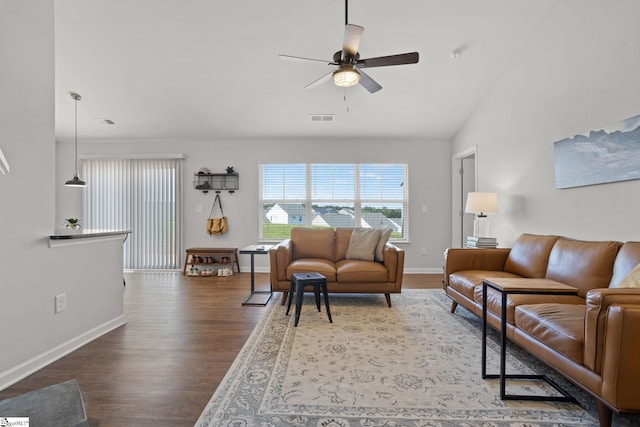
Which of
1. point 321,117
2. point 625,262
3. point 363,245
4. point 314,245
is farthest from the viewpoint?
point 321,117

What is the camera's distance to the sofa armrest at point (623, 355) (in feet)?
4.20

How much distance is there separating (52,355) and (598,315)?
11.2 ft

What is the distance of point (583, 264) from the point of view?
7.84ft

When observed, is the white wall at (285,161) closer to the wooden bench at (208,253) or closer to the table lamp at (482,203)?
the wooden bench at (208,253)

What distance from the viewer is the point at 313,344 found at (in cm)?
252

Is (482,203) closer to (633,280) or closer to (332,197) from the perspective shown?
(633,280)

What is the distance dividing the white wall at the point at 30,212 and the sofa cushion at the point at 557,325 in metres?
3.32

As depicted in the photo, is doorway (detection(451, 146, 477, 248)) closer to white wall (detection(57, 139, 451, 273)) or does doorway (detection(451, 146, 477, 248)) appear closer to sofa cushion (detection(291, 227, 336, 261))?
white wall (detection(57, 139, 451, 273))

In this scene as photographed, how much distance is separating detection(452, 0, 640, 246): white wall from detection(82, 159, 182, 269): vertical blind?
5254 millimetres

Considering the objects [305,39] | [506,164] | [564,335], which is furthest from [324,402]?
[506,164]

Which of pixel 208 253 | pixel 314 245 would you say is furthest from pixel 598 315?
pixel 208 253

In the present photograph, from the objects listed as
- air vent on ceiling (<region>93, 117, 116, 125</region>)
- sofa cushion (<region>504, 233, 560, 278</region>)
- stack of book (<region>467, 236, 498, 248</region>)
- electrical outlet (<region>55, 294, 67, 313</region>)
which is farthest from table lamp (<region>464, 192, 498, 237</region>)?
air vent on ceiling (<region>93, 117, 116, 125</region>)

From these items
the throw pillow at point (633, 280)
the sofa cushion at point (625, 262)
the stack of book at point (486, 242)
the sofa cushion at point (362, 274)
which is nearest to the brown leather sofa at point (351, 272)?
the sofa cushion at point (362, 274)

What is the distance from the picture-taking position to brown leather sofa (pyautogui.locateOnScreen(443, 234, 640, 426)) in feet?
4.29
